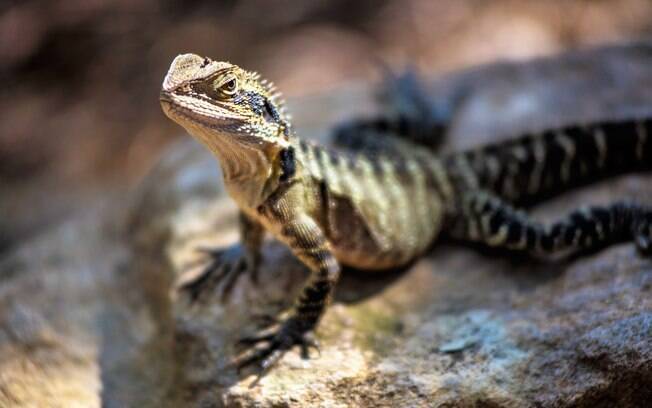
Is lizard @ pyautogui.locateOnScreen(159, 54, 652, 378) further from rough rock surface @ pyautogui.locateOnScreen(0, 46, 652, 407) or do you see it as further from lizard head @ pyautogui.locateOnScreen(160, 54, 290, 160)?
rough rock surface @ pyautogui.locateOnScreen(0, 46, 652, 407)

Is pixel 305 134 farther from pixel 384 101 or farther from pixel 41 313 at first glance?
pixel 41 313

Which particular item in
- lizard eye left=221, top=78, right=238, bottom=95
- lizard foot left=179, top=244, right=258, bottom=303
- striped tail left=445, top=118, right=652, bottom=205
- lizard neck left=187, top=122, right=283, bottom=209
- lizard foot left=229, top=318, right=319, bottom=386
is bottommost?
lizard foot left=229, top=318, right=319, bottom=386

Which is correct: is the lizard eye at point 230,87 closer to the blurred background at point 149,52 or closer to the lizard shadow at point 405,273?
the lizard shadow at point 405,273

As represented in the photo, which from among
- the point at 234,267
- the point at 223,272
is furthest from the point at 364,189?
the point at 223,272

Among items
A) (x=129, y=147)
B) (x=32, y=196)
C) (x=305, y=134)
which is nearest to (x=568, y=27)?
(x=305, y=134)

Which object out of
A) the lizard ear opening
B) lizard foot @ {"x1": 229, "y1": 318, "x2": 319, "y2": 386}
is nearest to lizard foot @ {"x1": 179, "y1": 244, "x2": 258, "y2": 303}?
lizard foot @ {"x1": 229, "y1": 318, "x2": 319, "y2": 386}

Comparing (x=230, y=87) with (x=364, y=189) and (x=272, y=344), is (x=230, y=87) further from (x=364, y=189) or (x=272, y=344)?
(x=272, y=344)
